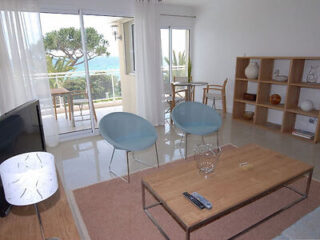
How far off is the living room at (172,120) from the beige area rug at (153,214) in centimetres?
1

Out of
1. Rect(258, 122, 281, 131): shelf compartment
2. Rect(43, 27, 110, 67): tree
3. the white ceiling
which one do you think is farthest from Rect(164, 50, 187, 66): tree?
Rect(258, 122, 281, 131): shelf compartment

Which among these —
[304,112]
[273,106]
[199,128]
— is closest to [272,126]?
[273,106]

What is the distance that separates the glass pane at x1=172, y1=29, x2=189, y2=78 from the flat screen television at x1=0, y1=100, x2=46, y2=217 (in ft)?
14.5

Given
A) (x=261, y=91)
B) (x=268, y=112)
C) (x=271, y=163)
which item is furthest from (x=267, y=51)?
(x=271, y=163)

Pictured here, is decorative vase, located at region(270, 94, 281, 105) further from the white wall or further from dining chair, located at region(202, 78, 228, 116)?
dining chair, located at region(202, 78, 228, 116)

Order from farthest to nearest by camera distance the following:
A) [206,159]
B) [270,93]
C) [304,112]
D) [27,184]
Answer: [270,93], [304,112], [206,159], [27,184]

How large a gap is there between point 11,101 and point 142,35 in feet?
7.92

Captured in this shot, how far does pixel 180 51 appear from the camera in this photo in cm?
581

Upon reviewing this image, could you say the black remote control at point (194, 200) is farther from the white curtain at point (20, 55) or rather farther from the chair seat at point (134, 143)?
the white curtain at point (20, 55)

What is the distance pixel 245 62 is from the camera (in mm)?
4734

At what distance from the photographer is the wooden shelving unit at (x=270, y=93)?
3.73 meters

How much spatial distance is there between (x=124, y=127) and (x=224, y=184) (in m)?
1.52

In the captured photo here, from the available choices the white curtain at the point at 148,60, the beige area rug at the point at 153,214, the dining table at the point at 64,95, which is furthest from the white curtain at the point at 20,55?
the beige area rug at the point at 153,214

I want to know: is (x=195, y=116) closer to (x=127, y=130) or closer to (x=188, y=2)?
(x=127, y=130)
